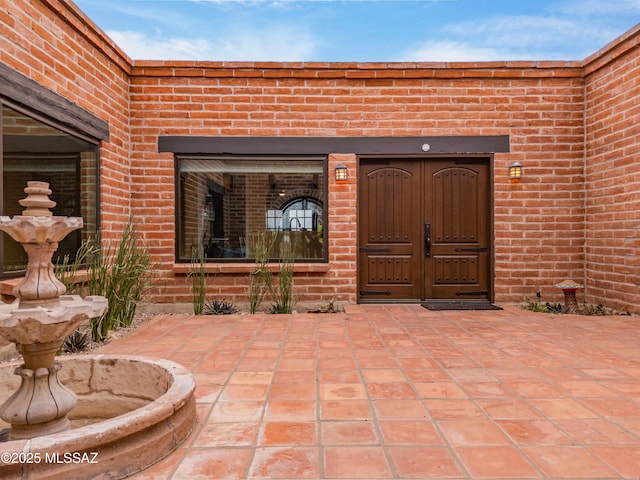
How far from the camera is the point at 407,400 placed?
7.81 feet

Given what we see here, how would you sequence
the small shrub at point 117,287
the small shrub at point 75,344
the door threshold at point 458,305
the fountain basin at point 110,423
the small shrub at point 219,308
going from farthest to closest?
the door threshold at point 458,305, the small shrub at point 219,308, the small shrub at point 117,287, the small shrub at point 75,344, the fountain basin at point 110,423

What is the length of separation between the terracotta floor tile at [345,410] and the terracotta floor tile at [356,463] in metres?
0.33

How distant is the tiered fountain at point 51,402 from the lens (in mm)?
1483

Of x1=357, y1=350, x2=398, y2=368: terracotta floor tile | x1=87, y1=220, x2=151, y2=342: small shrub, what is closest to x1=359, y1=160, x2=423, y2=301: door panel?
x1=357, y1=350, x2=398, y2=368: terracotta floor tile

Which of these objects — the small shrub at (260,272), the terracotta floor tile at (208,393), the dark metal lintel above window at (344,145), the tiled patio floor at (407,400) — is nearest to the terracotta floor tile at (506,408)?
the tiled patio floor at (407,400)

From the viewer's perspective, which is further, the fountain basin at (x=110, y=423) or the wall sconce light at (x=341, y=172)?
the wall sconce light at (x=341, y=172)

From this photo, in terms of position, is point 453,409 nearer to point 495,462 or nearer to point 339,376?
point 495,462

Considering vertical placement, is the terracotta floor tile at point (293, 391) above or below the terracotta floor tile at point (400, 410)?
below

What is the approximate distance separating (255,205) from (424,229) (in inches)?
87.5

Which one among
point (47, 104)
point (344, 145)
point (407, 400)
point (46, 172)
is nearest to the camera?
point (407, 400)

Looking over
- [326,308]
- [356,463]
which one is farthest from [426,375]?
[326,308]

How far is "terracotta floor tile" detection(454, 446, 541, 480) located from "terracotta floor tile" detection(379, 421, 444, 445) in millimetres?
133

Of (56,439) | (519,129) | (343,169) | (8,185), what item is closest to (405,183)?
(343,169)

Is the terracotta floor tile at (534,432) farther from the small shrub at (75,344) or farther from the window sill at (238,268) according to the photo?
the window sill at (238,268)
